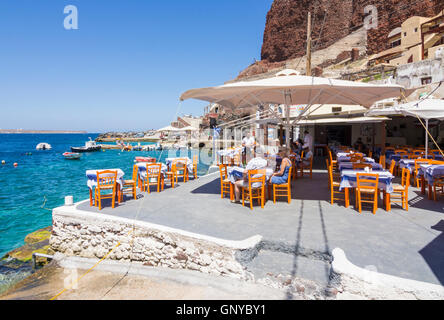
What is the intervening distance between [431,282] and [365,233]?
131 centimetres

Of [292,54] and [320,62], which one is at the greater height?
[292,54]

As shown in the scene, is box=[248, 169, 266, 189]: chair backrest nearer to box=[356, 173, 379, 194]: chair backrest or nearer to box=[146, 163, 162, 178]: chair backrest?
box=[356, 173, 379, 194]: chair backrest

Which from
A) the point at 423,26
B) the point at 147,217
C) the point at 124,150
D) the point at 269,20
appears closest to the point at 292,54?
the point at 269,20

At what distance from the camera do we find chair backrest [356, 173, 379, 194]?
15.7 feet

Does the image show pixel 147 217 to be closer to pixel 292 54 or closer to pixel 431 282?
pixel 431 282

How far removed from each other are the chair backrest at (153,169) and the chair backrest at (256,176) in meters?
2.83

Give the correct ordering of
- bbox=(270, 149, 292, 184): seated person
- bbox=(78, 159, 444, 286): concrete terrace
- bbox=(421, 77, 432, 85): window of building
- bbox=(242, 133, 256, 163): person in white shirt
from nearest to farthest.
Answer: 1. bbox=(78, 159, 444, 286): concrete terrace
2. bbox=(270, 149, 292, 184): seated person
3. bbox=(242, 133, 256, 163): person in white shirt
4. bbox=(421, 77, 432, 85): window of building

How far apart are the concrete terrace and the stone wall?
257mm

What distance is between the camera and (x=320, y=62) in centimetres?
Result: 4903

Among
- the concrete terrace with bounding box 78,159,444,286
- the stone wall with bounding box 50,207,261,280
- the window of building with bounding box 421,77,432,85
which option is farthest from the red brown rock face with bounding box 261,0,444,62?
the stone wall with bounding box 50,207,261,280

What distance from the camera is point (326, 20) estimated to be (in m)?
62.9

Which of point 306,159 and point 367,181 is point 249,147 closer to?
point 306,159

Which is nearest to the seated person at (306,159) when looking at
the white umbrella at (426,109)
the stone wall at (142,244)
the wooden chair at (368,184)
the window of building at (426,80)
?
the white umbrella at (426,109)
